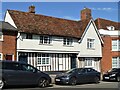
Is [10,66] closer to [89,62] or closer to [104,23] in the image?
[89,62]

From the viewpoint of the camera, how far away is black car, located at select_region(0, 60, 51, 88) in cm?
1659

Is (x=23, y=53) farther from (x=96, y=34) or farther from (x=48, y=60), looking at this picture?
(x=96, y=34)

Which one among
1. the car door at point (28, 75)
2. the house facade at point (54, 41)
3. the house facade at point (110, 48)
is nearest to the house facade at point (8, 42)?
the house facade at point (54, 41)

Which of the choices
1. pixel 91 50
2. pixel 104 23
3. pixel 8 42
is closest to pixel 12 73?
pixel 8 42

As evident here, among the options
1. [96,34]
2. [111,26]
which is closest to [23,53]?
[96,34]

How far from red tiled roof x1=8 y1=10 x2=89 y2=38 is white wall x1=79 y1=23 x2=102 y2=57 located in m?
0.95

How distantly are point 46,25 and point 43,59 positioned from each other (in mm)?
4674

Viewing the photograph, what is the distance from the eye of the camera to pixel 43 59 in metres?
28.8

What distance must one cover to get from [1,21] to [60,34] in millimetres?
7025

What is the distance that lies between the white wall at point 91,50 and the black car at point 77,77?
9.29m

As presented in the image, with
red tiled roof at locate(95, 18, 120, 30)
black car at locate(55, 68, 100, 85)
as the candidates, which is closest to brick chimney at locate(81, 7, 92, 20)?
red tiled roof at locate(95, 18, 120, 30)

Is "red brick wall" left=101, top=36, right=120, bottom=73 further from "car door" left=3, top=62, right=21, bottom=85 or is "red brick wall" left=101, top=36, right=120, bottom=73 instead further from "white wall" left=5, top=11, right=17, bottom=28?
"car door" left=3, top=62, right=21, bottom=85

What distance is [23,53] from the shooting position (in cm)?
2716

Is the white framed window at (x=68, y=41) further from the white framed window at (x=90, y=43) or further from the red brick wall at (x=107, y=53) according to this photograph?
the red brick wall at (x=107, y=53)
